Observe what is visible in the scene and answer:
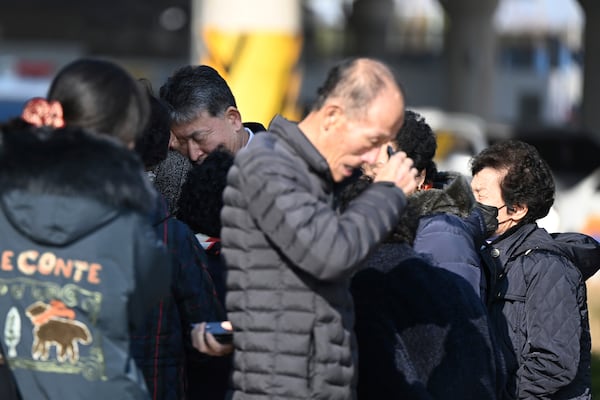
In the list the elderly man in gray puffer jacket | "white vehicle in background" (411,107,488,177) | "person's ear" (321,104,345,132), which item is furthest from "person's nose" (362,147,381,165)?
"white vehicle in background" (411,107,488,177)

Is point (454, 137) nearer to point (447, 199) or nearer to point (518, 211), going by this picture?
point (518, 211)

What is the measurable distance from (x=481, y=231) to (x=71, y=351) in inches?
71.0

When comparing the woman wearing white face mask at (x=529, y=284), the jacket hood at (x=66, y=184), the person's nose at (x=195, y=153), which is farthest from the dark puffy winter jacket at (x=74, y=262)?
the woman wearing white face mask at (x=529, y=284)

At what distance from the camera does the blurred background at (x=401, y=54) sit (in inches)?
662

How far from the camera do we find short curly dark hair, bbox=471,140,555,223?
550cm

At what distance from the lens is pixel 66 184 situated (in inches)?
143

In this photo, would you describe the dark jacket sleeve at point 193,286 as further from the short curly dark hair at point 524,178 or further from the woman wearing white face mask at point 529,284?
the short curly dark hair at point 524,178

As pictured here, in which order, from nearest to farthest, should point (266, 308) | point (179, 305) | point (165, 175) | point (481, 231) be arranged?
point (266, 308)
point (179, 305)
point (481, 231)
point (165, 175)

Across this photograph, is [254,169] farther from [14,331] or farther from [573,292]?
[573,292]

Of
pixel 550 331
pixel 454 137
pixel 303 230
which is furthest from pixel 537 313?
pixel 454 137

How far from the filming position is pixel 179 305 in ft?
14.2

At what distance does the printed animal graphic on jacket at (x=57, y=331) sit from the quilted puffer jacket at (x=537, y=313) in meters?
2.01

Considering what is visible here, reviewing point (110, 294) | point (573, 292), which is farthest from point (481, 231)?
point (110, 294)

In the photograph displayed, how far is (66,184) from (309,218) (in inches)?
25.6
